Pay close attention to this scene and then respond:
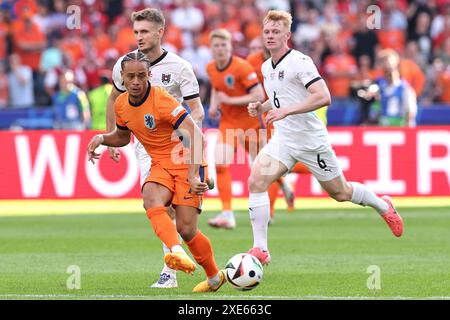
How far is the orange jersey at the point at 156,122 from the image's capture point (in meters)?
8.91

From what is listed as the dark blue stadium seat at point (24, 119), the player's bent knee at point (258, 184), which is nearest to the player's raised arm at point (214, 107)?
the player's bent knee at point (258, 184)

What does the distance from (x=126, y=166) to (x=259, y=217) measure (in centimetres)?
892

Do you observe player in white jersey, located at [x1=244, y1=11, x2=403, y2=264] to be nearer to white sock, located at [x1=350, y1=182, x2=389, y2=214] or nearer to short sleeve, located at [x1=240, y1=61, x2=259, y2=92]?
white sock, located at [x1=350, y1=182, x2=389, y2=214]

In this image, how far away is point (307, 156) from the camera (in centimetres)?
1065

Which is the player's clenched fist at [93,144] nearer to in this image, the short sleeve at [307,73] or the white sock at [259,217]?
the white sock at [259,217]

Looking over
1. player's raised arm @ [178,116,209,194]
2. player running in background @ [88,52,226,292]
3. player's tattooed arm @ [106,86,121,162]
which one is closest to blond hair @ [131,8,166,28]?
player's tattooed arm @ [106,86,121,162]

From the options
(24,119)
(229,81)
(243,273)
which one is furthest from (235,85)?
(24,119)

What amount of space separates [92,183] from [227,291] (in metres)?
10.1

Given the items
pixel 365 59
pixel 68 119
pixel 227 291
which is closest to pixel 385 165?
A: pixel 365 59

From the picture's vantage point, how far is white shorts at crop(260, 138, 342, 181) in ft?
34.7

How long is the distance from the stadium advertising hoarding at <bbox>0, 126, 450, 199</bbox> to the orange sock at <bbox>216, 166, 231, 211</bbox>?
395cm

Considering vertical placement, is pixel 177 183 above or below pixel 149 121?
below

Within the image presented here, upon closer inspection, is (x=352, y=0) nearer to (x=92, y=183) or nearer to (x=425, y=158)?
(x=425, y=158)

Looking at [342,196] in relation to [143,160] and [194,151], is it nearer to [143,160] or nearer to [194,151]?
[143,160]
